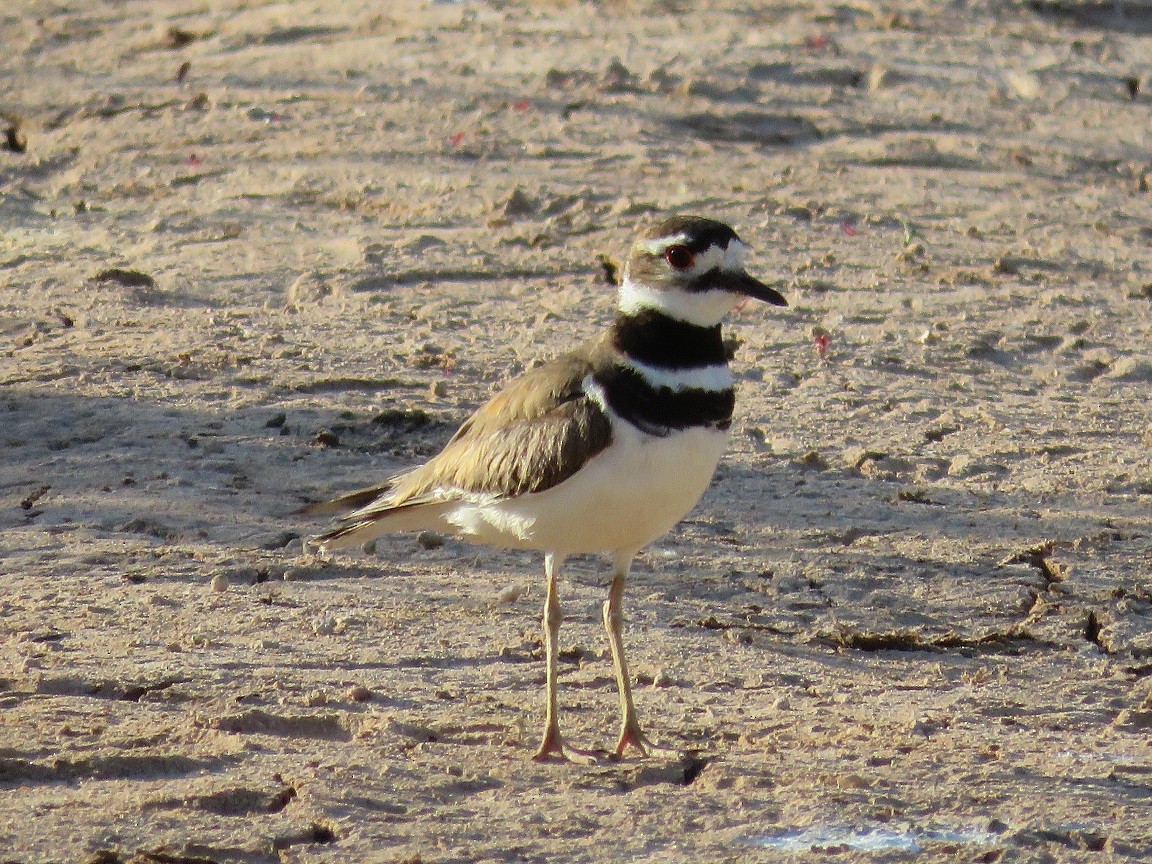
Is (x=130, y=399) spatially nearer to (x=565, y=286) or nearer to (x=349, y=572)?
(x=349, y=572)

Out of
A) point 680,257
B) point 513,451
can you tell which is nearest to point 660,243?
point 680,257

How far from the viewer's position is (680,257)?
15.3 ft

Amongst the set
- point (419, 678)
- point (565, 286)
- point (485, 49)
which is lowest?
point (419, 678)

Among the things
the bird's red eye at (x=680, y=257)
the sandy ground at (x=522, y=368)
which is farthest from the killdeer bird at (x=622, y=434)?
the sandy ground at (x=522, y=368)

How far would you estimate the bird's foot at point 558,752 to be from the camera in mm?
4566

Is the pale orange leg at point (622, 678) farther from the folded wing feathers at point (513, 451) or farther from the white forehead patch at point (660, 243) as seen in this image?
the white forehead patch at point (660, 243)

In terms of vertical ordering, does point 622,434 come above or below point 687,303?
below

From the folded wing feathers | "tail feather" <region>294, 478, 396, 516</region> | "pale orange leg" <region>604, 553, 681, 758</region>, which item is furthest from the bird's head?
"tail feather" <region>294, 478, 396, 516</region>

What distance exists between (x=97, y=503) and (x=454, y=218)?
3.08 m

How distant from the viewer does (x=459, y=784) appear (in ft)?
14.1

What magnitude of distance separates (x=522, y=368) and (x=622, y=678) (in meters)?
2.63

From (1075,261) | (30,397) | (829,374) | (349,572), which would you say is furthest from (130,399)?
(1075,261)

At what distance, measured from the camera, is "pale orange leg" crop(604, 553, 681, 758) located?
4.64 metres

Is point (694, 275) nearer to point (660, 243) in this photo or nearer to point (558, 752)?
point (660, 243)
